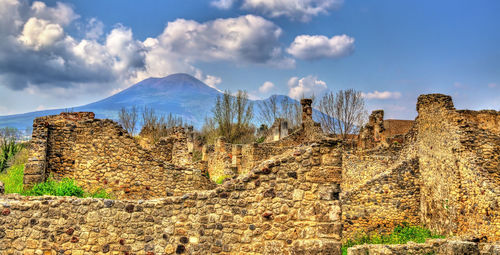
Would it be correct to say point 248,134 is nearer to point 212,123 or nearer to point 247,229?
point 212,123

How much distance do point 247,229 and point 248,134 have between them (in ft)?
136

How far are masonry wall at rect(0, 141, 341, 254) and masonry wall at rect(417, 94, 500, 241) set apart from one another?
7.22 metres

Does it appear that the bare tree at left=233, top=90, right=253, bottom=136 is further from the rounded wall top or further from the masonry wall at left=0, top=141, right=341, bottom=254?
the masonry wall at left=0, top=141, right=341, bottom=254

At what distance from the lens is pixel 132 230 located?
5848mm

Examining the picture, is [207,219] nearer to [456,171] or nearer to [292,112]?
[456,171]

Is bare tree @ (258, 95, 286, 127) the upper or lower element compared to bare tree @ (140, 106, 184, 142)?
upper

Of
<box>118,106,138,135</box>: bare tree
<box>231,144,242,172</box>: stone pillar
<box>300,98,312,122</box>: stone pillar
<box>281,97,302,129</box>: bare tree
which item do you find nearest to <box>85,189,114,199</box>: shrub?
<box>231,144,242,172</box>: stone pillar

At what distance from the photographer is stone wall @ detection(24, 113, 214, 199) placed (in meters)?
10.6

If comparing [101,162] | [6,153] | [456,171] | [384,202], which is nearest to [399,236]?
[384,202]

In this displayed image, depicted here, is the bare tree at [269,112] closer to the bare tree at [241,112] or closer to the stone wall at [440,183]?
the bare tree at [241,112]

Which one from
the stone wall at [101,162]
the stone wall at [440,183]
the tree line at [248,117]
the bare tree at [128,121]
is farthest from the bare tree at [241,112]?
the stone wall at [101,162]

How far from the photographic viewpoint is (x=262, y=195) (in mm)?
5902

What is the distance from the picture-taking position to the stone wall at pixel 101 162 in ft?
34.7

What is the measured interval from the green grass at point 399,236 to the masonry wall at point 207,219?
900 centimetres
